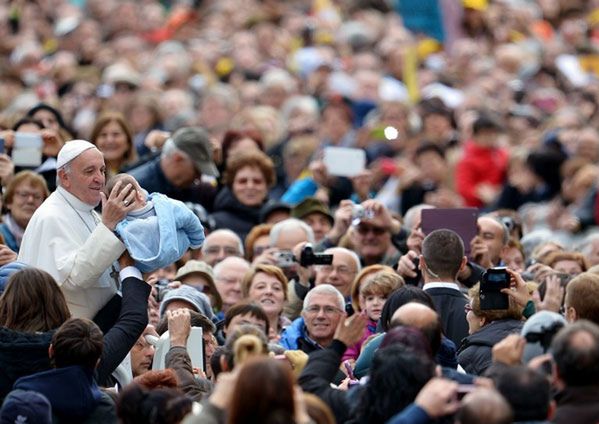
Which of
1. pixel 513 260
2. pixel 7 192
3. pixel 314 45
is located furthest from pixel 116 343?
pixel 314 45

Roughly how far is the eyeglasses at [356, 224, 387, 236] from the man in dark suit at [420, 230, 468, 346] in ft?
7.55

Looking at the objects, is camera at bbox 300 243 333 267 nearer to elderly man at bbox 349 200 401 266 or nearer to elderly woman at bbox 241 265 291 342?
elderly woman at bbox 241 265 291 342

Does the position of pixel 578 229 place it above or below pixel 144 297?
below

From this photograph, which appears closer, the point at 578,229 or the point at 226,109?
the point at 578,229

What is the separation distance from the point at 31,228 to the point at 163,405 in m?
2.50

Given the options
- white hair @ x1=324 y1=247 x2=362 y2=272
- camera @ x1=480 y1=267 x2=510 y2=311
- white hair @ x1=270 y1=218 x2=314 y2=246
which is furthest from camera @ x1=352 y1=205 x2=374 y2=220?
camera @ x1=480 y1=267 x2=510 y2=311

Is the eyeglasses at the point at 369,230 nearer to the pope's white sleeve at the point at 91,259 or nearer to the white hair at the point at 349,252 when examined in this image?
the white hair at the point at 349,252

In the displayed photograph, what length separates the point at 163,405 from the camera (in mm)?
9906

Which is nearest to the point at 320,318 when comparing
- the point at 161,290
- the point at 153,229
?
the point at 161,290

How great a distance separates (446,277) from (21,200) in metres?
3.43

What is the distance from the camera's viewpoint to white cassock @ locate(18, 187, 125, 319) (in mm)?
11727

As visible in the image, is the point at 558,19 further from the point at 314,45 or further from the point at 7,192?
the point at 7,192

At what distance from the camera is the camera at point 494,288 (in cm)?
1229

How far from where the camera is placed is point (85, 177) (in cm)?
1214
